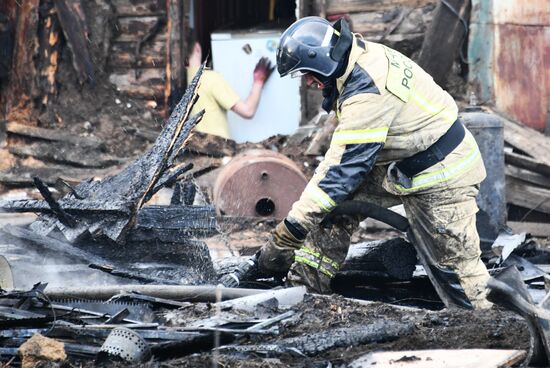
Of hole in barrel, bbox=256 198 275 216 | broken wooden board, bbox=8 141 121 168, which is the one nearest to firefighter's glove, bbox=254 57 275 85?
broken wooden board, bbox=8 141 121 168

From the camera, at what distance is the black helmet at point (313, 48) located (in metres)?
6.06

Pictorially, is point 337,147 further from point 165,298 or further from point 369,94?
point 165,298

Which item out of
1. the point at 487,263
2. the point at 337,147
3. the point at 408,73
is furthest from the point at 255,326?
the point at 487,263

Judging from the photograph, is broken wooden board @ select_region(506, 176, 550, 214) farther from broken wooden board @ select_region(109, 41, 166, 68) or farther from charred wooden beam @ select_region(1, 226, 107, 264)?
charred wooden beam @ select_region(1, 226, 107, 264)

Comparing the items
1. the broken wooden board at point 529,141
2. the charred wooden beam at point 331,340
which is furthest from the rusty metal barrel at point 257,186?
the charred wooden beam at point 331,340

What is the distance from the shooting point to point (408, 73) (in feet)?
20.3

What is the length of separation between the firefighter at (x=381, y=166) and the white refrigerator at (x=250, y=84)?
540 cm

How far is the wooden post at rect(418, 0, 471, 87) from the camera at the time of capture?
10.8 metres

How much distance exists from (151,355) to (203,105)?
7047mm

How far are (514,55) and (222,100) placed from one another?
3434mm

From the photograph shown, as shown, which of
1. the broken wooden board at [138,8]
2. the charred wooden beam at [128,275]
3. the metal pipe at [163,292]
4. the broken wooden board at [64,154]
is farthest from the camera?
the broken wooden board at [138,8]

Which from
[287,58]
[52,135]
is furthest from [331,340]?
[52,135]

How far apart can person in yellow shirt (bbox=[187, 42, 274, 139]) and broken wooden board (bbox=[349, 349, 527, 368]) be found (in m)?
7.18

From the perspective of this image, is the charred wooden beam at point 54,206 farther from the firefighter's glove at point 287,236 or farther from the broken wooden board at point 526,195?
the broken wooden board at point 526,195
